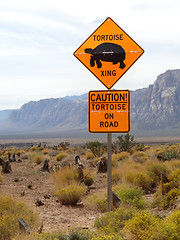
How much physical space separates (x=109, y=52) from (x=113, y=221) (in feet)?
11.3

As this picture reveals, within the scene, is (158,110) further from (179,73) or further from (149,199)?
(149,199)

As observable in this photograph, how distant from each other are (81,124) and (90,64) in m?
190

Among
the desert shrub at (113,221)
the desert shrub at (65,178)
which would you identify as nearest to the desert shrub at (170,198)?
the desert shrub at (113,221)

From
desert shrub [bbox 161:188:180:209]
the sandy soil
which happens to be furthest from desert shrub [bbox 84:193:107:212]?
desert shrub [bbox 161:188:180:209]

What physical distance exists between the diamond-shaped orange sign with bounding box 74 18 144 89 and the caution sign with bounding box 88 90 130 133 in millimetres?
290

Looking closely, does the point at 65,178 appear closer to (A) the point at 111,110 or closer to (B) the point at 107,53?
(A) the point at 111,110

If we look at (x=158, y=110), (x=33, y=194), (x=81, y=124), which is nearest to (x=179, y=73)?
(x=158, y=110)

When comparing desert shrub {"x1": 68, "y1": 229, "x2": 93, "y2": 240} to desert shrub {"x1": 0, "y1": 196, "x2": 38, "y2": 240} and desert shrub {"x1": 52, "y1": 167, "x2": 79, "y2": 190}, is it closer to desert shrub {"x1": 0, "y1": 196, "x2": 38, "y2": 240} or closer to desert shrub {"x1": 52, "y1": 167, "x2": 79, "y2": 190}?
desert shrub {"x1": 0, "y1": 196, "x2": 38, "y2": 240}

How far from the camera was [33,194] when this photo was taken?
488 inches

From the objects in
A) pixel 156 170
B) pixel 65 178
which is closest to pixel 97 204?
pixel 65 178

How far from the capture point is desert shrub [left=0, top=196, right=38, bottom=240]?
5934 mm

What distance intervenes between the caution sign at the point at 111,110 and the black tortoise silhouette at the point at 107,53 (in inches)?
24.4

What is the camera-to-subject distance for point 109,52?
20.3ft

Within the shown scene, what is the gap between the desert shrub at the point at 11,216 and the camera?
19.5ft
